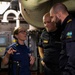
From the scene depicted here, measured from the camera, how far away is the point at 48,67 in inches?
109

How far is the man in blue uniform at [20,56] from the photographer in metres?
2.47

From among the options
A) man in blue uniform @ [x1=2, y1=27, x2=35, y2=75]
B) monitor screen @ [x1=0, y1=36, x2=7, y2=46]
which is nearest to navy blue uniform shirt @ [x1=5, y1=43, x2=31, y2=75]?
man in blue uniform @ [x1=2, y1=27, x2=35, y2=75]

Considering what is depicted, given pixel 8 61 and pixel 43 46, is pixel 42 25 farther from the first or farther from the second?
pixel 8 61

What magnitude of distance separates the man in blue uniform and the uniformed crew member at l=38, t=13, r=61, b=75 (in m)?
0.27

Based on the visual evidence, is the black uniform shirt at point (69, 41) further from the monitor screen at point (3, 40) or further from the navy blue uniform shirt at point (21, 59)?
the monitor screen at point (3, 40)

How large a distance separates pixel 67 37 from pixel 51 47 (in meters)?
0.94

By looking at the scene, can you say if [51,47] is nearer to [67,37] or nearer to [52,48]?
[52,48]

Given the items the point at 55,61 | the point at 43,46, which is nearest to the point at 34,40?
the point at 43,46

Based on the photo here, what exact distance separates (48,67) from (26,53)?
435mm

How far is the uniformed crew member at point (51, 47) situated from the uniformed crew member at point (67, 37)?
599mm

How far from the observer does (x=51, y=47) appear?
2.72 m

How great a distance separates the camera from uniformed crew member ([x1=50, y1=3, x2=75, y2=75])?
5.58 feet

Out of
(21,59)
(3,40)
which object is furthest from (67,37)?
(3,40)

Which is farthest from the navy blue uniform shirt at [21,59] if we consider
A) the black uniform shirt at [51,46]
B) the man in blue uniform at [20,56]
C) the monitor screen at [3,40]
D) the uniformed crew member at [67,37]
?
the monitor screen at [3,40]
